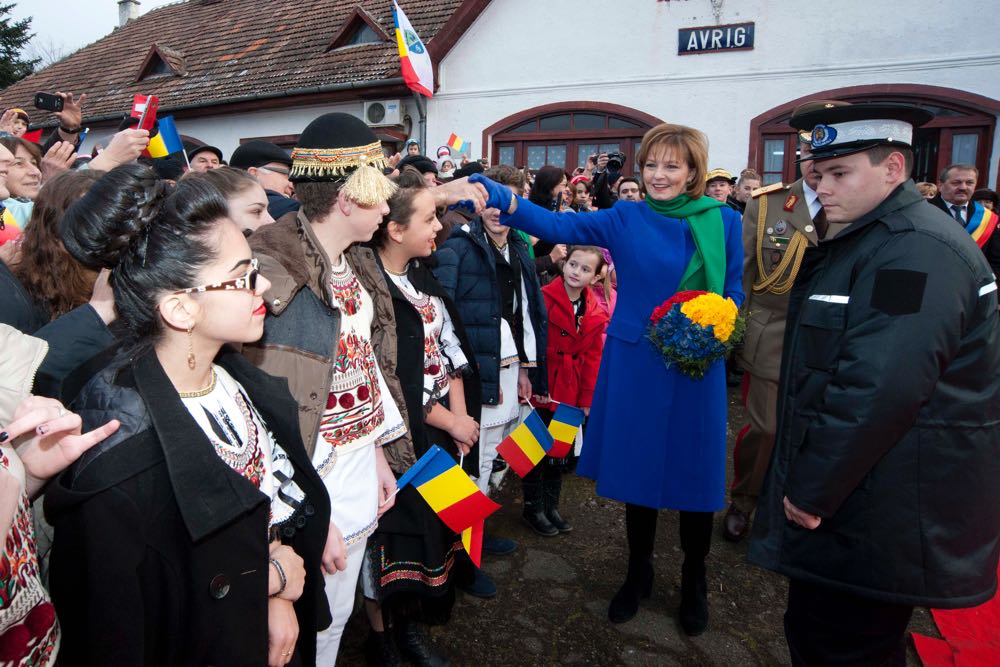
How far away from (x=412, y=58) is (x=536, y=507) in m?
8.30

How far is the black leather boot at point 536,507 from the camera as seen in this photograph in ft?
13.5

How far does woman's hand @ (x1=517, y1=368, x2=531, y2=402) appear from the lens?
402 cm

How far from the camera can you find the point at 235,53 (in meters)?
15.3

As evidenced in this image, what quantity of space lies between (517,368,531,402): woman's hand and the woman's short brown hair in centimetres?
151

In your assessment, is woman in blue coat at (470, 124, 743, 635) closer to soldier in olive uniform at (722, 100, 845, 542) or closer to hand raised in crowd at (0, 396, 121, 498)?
soldier in olive uniform at (722, 100, 845, 542)

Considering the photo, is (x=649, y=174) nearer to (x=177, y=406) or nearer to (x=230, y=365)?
(x=230, y=365)

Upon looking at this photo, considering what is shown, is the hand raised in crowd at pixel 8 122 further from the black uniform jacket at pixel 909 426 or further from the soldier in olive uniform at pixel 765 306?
the black uniform jacket at pixel 909 426

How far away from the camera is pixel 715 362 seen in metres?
3.06

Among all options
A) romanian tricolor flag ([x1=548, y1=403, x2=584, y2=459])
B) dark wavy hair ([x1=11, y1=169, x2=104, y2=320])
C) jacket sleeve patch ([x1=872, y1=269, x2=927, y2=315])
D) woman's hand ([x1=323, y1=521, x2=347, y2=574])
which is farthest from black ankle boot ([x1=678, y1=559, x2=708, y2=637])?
dark wavy hair ([x1=11, y1=169, x2=104, y2=320])

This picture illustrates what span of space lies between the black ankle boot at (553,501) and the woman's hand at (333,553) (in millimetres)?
2260

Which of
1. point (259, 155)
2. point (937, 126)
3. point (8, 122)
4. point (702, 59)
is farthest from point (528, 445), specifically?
point (937, 126)

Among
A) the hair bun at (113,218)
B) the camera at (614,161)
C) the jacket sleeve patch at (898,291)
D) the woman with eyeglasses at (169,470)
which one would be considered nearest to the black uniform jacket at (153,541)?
the woman with eyeglasses at (169,470)

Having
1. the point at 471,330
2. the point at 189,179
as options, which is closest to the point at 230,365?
the point at 189,179

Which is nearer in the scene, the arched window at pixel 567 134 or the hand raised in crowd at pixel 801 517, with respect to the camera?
the hand raised in crowd at pixel 801 517
